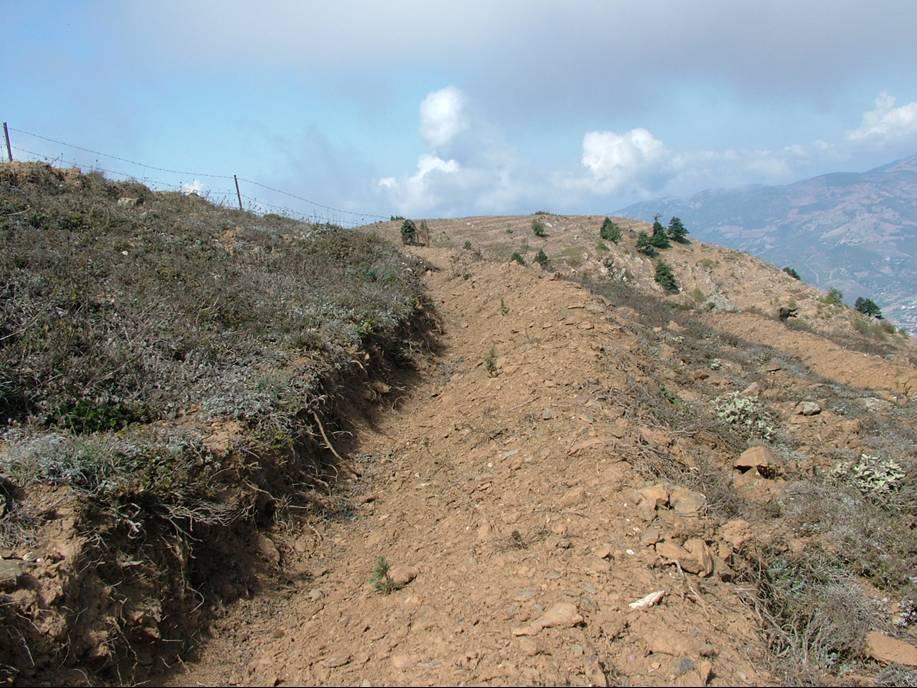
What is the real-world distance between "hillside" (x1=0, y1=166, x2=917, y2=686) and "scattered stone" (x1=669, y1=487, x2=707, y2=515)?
24 millimetres

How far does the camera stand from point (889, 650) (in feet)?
12.5

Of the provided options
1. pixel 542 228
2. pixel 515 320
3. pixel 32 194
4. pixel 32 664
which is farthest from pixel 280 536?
pixel 542 228

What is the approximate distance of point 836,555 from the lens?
4.87 metres

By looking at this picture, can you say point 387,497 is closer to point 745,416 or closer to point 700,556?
point 700,556

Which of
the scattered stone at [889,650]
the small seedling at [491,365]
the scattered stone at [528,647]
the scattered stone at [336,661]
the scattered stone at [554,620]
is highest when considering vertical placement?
the small seedling at [491,365]

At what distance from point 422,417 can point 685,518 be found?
414 centimetres

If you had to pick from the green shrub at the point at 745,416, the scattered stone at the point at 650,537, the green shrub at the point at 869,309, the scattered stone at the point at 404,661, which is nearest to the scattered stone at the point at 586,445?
the scattered stone at the point at 650,537

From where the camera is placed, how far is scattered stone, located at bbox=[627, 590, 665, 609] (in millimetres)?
3389

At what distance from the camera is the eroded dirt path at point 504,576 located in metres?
3.11

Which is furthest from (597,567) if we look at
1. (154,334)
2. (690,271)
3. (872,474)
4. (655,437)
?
(690,271)

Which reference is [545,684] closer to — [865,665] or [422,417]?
[865,665]

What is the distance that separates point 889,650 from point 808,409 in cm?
567

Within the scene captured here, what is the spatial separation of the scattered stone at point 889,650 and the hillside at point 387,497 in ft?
0.14

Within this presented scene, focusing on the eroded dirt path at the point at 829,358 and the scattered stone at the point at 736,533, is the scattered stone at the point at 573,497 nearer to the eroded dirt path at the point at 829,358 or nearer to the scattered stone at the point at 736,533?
the scattered stone at the point at 736,533
